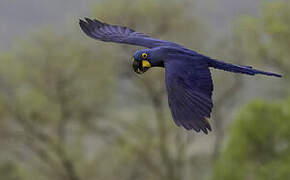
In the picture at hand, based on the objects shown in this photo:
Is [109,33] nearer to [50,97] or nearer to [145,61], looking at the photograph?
[145,61]

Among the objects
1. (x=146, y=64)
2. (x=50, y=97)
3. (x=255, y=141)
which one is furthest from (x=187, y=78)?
(x=50, y=97)

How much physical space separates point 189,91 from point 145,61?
620 mm

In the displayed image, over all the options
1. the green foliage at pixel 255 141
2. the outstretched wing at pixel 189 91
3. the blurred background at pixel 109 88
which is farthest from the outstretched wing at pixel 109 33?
Answer: the blurred background at pixel 109 88

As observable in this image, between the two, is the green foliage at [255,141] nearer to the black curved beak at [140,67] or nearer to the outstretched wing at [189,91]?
the black curved beak at [140,67]

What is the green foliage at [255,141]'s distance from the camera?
8.80m

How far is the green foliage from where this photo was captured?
8.80m

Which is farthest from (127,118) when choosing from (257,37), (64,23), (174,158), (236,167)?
(236,167)

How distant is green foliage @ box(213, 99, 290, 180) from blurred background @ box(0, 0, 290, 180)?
0.96 ft

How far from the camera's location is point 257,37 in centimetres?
1193

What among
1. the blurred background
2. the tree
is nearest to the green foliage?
the blurred background

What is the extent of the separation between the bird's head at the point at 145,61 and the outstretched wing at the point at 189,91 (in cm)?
19

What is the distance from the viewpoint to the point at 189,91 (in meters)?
3.21

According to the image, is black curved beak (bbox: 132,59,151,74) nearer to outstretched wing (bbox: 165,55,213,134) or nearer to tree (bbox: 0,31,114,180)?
outstretched wing (bbox: 165,55,213,134)

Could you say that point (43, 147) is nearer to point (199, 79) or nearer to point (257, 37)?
point (257, 37)
